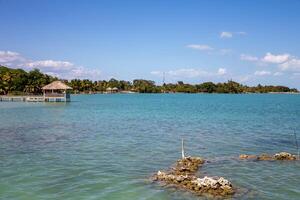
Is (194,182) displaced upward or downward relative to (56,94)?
downward

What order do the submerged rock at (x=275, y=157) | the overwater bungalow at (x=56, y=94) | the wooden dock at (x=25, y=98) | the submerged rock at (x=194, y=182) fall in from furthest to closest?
the wooden dock at (x=25, y=98) < the overwater bungalow at (x=56, y=94) < the submerged rock at (x=275, y=157) < the submerged rock at (x=194, y=182)

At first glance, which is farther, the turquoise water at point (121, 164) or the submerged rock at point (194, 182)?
the turquoise water at point (121, 164)

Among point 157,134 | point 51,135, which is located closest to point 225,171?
point 157,134

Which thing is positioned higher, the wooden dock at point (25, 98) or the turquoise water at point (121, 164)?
the wooden dock at point (25, 98)

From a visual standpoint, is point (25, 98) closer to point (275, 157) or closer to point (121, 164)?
point (121, 164)

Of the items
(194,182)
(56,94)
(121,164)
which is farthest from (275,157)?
(56,94)

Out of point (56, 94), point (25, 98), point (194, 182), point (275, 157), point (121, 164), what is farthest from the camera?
point (25, 98)

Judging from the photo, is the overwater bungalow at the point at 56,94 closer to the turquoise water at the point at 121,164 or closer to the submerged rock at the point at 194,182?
the turquoise water at the point at 121,164

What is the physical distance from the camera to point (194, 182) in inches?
508

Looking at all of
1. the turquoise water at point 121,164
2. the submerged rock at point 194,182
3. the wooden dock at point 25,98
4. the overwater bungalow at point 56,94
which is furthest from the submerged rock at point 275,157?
the wooden dock at point 25,98

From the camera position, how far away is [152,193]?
12406mm

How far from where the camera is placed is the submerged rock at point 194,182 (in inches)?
487

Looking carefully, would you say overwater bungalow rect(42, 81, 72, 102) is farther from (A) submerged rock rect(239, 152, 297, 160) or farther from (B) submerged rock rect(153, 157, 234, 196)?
(B) submerged rock rect(153, 157, 234, 196)

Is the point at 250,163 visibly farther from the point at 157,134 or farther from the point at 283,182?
the point at 157,134
